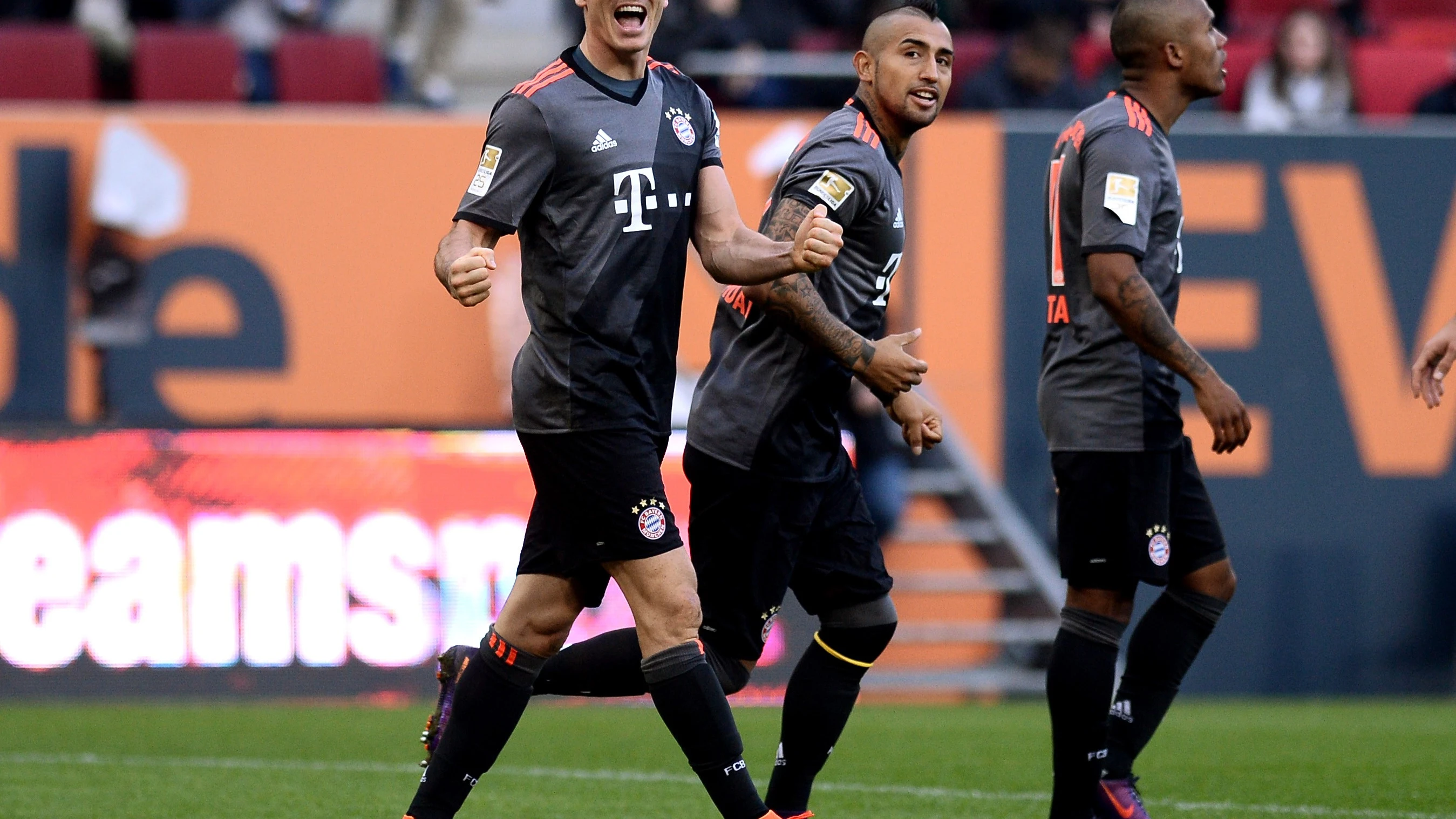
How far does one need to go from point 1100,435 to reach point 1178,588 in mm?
552

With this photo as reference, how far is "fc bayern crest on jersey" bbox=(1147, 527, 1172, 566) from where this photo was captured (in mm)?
4672

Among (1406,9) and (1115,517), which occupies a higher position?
(1406,9)

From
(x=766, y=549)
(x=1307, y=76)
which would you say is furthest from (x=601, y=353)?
(x=1307, y=76)

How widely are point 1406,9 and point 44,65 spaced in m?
9.18

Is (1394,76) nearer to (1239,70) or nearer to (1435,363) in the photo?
(1239,70)

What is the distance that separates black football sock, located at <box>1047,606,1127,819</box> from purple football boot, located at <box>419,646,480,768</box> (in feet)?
4.74

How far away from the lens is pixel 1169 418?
15.6 ft

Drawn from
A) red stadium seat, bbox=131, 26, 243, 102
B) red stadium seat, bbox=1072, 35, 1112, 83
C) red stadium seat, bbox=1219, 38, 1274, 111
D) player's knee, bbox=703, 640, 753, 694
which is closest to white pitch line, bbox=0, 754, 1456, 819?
player's knee, bbox=703, 640, 753, 694

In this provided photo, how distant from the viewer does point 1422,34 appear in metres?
12.8

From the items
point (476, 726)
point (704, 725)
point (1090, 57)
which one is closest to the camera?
point (704, 725)

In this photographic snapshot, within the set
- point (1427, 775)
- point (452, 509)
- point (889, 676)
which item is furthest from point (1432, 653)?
point (452, 509)

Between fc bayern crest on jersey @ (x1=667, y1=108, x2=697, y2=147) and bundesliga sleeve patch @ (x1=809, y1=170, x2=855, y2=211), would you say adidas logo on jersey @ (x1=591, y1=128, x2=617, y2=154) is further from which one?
bundesliga sleeve patch @ (x1=809, y1=170, x2=855, y2=211)

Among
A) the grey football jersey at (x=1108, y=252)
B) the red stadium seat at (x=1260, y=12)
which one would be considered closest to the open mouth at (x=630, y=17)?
the grey football jersey at (x=1108, y=252)

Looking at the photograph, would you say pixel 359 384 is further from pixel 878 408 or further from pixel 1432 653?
pixel 1432 653
